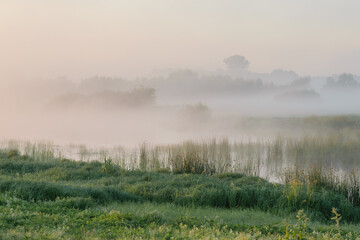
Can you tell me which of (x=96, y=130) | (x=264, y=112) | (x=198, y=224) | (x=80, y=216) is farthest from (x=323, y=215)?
(x=264, y=112)

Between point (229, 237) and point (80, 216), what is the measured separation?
267cm

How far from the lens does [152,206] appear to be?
329 inches

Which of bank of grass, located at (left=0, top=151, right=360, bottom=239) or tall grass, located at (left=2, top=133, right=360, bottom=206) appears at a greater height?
tall grass, located at (left=2, top=133, right=360, bottom=206)

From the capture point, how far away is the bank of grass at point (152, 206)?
224 inches

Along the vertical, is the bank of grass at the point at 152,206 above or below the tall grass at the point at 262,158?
below

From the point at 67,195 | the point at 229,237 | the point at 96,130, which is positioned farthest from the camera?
the point at 96,130

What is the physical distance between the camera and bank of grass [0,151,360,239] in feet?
18.7

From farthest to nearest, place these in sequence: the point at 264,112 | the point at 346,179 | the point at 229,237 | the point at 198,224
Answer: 1. the point at 264,112
2. the point at 346,179
3. the point at 198,224
4. the point at 229,237

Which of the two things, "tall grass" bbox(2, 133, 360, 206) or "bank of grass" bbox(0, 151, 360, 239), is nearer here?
"bank of grass" bbox(0, 151, 360, 239)

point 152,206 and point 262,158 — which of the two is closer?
point 152,206

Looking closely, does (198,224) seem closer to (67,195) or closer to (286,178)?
(67,195)

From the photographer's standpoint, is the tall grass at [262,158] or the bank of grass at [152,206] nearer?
the bank of grass at [152,206]

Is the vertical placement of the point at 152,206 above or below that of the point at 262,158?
below

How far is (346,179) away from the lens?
11297 mm
